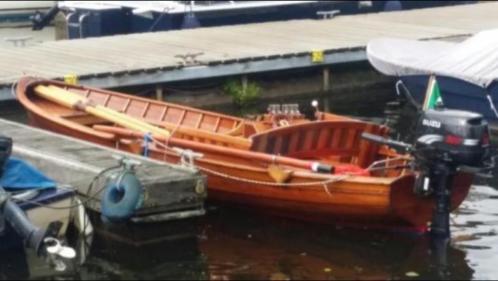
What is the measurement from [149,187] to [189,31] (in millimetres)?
11025

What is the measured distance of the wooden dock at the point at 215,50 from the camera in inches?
703

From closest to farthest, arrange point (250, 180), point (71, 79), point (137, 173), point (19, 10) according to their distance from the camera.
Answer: point (137, 173) < point (250, 180) < point (71, 79) < point (19, 10)

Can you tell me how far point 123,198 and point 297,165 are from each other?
1837mm

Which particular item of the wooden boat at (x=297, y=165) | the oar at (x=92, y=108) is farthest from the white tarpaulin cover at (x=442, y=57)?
the oar at (x=92, y=108)

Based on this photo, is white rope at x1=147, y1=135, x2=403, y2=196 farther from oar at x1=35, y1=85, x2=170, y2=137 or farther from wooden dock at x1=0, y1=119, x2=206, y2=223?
oar at x1=35, y1=85, x2=170, y2=137

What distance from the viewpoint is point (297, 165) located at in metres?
11.8

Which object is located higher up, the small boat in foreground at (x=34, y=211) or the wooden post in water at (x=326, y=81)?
the small boat in foreground at (x=34, y=211)

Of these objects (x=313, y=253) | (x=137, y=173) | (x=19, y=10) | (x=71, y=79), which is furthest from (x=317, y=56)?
(x=19, y=10)

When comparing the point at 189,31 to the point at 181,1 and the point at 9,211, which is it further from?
the point at 9,211

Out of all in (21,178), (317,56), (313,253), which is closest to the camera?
(21,178)

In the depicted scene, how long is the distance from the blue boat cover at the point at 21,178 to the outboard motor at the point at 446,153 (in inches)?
137

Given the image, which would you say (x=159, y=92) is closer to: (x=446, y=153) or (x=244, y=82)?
(x=244, y=82)

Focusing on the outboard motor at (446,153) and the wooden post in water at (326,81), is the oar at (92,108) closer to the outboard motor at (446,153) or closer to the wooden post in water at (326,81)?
the outboard motor at (446,153)

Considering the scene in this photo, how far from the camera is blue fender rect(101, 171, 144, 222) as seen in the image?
36.2 feet
